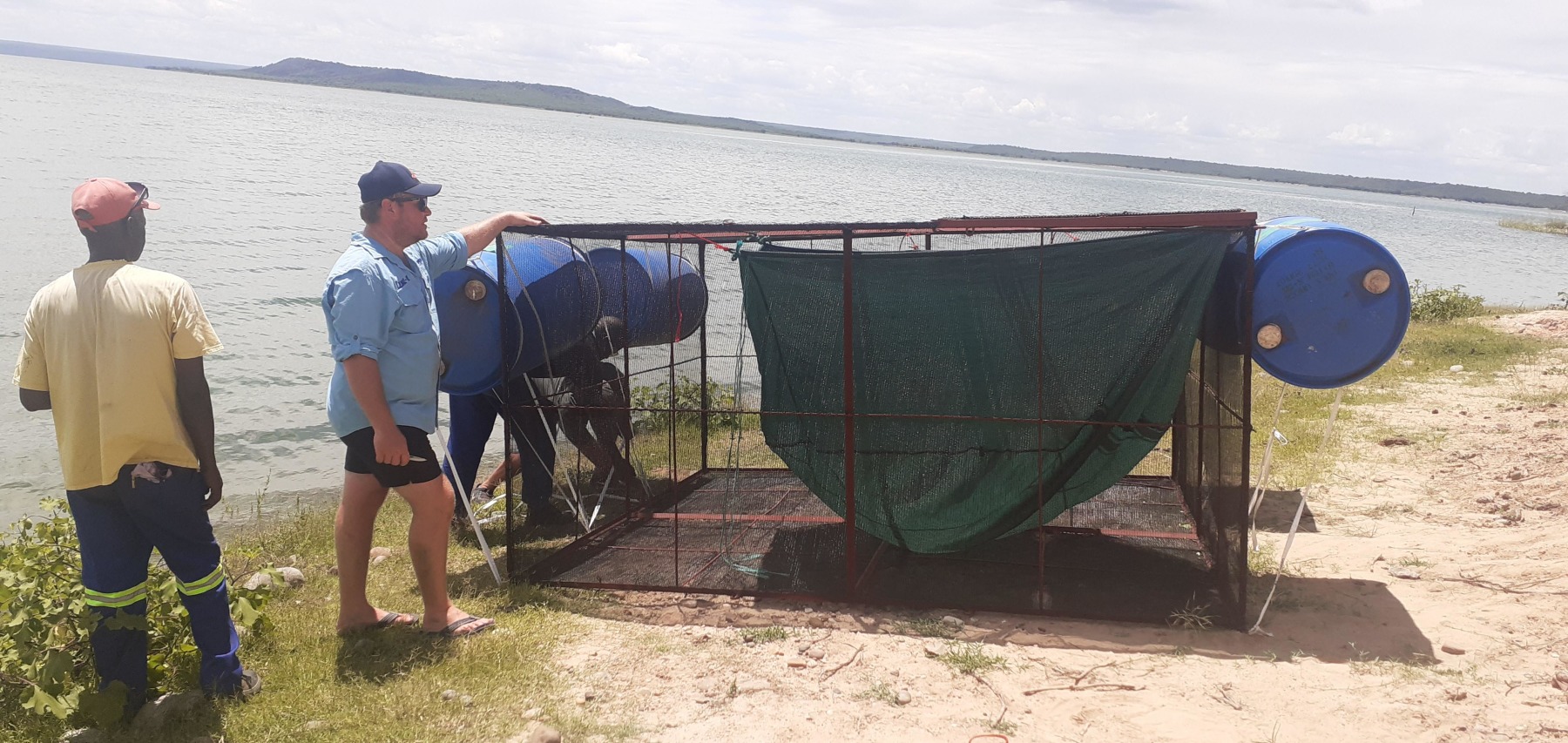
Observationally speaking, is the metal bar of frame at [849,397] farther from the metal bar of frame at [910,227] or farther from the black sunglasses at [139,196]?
the black sunglasses at [139,196]

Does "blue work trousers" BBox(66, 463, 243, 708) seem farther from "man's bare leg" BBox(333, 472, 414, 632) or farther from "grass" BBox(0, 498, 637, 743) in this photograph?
"man's bare leg" BBox(333, 472, 414, 632)

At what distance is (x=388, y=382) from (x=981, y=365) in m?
3.35

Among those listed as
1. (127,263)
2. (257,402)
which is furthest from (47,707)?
(257,402)

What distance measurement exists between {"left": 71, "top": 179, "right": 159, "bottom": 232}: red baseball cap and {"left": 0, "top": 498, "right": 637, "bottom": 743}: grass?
217 cm

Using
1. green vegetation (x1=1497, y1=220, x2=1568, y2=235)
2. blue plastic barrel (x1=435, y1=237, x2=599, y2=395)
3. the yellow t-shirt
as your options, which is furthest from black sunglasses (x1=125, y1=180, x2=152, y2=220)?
green vegetation (x1=1497, y1=220, x2=1568, y2=235)

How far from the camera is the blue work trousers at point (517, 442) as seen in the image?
7750mm

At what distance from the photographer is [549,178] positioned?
4584cm

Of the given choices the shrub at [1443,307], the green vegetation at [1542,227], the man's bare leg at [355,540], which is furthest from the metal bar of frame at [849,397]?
the green vegetation at [1542,227]

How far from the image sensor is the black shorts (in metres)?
5.05

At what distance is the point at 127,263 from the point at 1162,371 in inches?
205

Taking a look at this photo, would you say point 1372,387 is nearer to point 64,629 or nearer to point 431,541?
point 431,541

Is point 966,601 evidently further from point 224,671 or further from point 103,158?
point 103,158

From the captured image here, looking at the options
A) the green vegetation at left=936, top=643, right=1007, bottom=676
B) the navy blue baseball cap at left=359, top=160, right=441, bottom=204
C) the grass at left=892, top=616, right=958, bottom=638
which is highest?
the navy blue baseball cap at left=359, top=160, right=441, bottom=204

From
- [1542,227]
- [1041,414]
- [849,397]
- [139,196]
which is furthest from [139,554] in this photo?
[1542,227]
